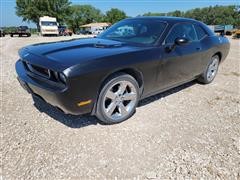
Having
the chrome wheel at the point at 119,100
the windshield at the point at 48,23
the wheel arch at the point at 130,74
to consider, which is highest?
the windshield at the point at 48,23

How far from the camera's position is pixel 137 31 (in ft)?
12.1

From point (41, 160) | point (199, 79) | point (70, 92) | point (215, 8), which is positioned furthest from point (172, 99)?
point (215, 8)

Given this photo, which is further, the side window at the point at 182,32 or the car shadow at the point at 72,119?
the side window at the point at 182,32

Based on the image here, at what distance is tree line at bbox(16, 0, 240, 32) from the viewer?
51.8m

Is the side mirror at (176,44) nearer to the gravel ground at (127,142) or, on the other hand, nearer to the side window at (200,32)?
the gravel ground at (127,142)

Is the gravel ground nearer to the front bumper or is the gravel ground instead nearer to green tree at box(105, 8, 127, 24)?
the front bumper

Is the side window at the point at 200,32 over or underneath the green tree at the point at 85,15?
underneath

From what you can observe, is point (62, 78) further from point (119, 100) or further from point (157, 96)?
point (157, 96)

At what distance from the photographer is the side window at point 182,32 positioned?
11.5ft

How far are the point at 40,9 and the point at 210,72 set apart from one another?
55775 mm

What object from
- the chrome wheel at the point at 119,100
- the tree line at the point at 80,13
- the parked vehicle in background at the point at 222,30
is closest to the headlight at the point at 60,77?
the chrome wheel at the point at 119,100

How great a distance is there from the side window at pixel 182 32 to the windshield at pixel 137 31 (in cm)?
18

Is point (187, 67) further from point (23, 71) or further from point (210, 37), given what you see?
point (23, 71)

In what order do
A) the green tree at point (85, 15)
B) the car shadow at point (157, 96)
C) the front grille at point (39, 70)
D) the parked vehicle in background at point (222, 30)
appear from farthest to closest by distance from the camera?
the green tree at point (85, 15)
the parked vehicle in background at point (222, 30)
the car shadow at point (157, 96)
the front grille at point (39, 70)
